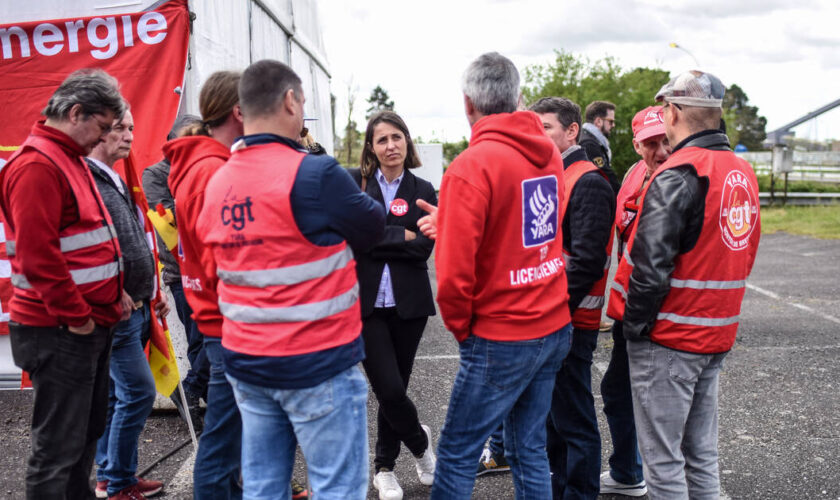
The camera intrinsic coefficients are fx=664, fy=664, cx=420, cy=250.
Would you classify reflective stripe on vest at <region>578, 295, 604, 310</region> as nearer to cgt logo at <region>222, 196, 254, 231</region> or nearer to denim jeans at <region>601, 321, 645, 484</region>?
denim jeans at <region>601, 321, 645, 484</region>

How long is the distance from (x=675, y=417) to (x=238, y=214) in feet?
5.91

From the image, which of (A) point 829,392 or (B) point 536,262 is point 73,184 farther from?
(A) point 829,392

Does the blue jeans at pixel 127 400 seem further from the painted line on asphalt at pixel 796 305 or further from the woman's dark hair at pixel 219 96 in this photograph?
the painted line on asphalt at pixel 796 305

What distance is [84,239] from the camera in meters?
2.67

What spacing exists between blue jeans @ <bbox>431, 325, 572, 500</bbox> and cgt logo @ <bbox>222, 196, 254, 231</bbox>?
3.10 ft

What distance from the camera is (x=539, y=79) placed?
95.1 ft

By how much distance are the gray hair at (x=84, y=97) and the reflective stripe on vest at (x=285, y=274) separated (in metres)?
1.10

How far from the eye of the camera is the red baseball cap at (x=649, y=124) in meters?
3.38

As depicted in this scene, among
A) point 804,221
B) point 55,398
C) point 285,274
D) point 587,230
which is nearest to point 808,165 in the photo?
point 804,221

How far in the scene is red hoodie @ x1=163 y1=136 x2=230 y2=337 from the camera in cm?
244

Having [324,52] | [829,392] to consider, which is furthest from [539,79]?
[829,392]

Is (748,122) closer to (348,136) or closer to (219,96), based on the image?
(348,136)

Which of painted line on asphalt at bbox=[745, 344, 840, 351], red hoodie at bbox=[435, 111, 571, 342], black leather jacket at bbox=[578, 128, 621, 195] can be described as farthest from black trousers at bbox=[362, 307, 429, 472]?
painted line on asphalt at bbox=[745, 344, 840, 351]

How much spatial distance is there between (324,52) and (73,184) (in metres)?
8.41
